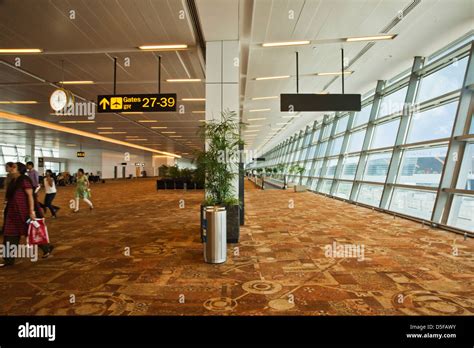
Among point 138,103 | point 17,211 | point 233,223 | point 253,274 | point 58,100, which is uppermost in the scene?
point 58,100

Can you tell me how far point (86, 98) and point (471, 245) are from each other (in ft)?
41.9

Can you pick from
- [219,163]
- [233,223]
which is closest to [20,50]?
[219,163]

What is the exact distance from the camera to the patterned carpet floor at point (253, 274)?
268cm

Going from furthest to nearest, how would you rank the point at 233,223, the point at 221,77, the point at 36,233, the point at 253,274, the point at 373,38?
the point at 373,38, the point at 221,77, the point at 233,223, the point at 36,233, the point at 253,274

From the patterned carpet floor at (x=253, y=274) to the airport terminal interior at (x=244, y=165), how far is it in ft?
0.09

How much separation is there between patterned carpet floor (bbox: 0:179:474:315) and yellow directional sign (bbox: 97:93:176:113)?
2.95 m

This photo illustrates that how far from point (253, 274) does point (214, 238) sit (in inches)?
31.2

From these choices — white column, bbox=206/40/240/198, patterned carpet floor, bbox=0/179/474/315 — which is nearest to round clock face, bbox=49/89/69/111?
patterned carpet floor, bbox=0/179/474/315

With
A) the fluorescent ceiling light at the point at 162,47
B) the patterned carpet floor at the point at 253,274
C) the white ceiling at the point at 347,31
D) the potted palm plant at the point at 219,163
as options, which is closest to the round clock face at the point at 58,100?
the fluorescent ceiling light at the point at 162,47

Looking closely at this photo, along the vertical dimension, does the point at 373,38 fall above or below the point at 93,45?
above

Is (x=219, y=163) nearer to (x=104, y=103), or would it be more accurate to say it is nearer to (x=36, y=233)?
(x=36, y=233)

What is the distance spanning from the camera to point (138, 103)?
647 centimetres

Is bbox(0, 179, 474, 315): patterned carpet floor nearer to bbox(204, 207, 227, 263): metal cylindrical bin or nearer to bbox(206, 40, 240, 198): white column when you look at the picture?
bbox(204, 207, 227, 263): metal cylindrical bin

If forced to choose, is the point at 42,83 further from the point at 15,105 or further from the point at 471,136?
the point at 471,136
